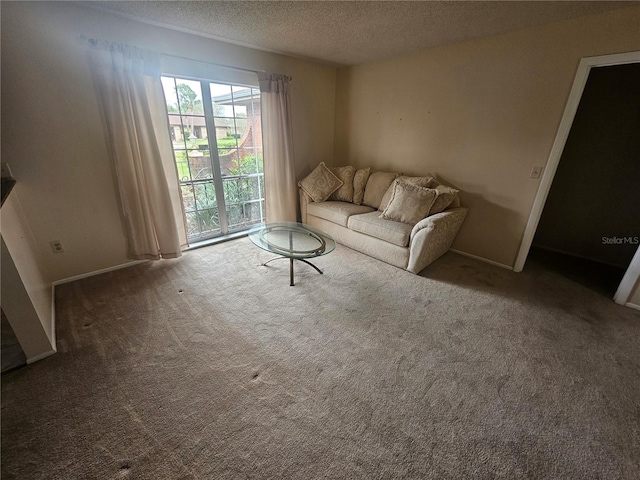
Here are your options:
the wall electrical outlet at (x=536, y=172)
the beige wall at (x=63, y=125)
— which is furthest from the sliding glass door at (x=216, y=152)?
the wall electrical outlet at (x=536, y=172)

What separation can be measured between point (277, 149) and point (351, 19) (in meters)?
1.65

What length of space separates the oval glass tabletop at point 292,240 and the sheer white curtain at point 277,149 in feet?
2.39

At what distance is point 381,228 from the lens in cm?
283

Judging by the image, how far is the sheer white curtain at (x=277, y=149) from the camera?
3.24 m

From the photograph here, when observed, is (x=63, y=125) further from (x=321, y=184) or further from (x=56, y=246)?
(x=321, y=184)

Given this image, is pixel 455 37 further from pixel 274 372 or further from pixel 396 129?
pixel 274 372

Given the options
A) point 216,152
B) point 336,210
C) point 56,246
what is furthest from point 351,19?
point 56,246

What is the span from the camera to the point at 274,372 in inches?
61.9


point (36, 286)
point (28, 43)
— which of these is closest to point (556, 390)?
point (36, 286)

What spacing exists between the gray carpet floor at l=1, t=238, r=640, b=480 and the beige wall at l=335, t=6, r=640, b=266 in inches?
38.4

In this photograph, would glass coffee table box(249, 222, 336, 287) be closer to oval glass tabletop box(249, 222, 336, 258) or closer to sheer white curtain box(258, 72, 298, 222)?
oval glass tabletop box(249, 222, 336, 258)

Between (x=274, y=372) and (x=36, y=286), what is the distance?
5.81 ft

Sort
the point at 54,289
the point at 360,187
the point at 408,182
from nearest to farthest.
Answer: the point at 54,289 → the point at 408,182 → the point at 360,187

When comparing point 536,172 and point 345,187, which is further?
point 345,187
